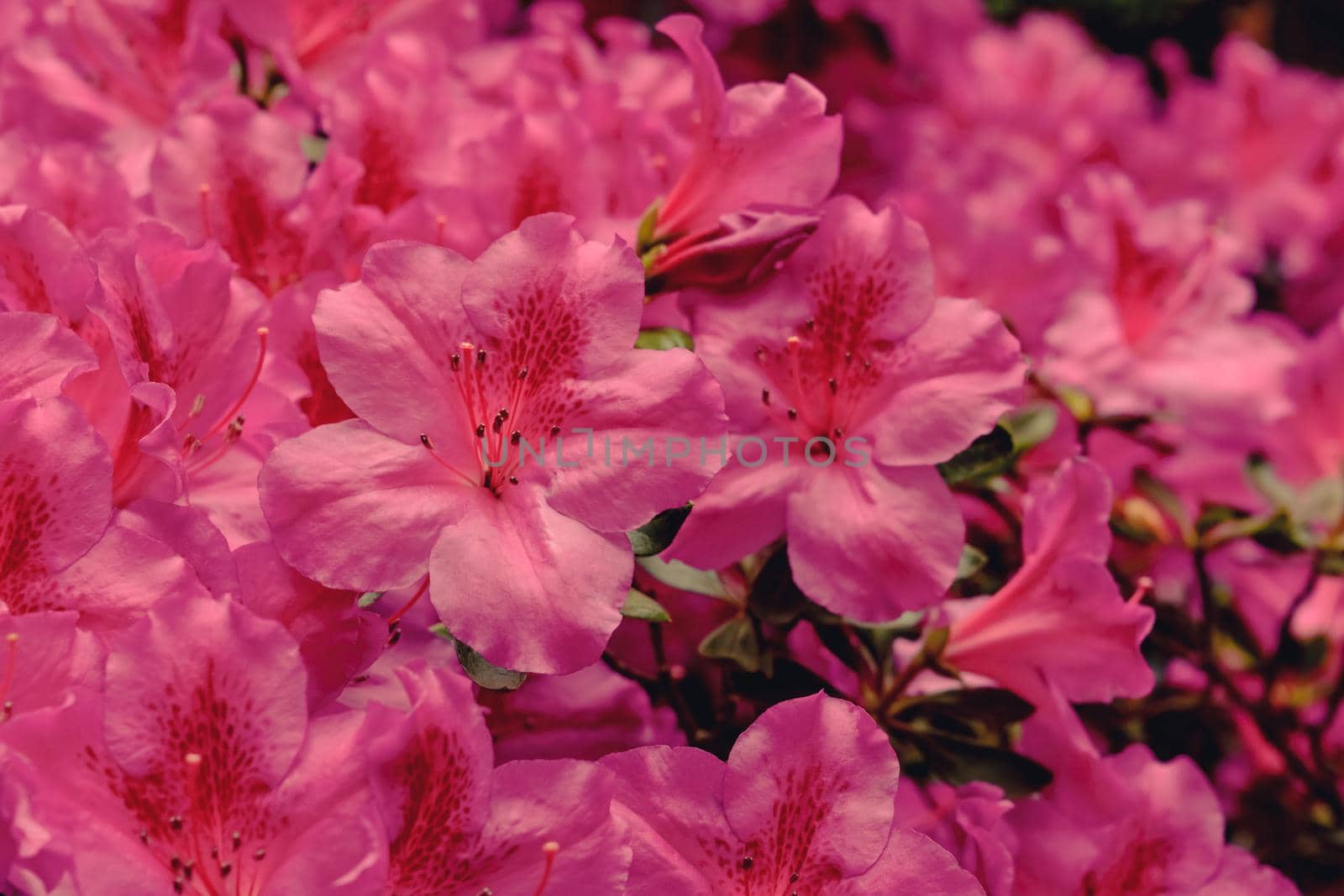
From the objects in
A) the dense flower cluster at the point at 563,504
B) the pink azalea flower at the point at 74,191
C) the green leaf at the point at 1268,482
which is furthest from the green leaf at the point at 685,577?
the green leaf at the point at 1268,482

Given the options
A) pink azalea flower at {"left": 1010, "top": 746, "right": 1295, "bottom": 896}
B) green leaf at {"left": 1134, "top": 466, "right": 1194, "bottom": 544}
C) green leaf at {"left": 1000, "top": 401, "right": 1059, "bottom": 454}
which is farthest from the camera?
green leaf at {"left": 1134, "top": 466, "right": 1194, "bottom": 544}

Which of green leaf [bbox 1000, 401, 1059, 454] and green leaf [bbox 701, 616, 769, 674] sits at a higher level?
green leaf [bbox 1000, 401, 1059, 454]

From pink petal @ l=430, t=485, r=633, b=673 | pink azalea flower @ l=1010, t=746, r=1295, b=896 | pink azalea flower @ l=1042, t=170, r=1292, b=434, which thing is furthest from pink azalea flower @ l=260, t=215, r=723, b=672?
pink azalea flower @ l=1042, t=170, r=1292, b=434

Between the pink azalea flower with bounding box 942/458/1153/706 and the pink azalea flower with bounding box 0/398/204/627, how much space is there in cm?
55

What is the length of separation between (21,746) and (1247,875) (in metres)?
0.77

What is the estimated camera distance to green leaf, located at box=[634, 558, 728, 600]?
901 millimetres

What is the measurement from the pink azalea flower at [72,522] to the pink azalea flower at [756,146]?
0.39 m

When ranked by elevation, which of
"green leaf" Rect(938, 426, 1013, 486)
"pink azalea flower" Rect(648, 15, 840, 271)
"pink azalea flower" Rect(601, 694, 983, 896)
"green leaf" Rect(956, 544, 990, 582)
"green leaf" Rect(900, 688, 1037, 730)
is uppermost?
"pink azalea flower" Rect(648, 15, 840, 271)

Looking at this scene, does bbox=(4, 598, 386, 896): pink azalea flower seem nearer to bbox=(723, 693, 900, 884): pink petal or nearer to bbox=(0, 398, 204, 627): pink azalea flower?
bbox=(0, 398, 204, 627): pink azalea flower

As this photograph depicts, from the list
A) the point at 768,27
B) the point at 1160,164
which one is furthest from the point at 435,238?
the point at 768,27

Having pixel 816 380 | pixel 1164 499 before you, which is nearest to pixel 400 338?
pixel 816 380

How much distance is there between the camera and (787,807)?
70 cm

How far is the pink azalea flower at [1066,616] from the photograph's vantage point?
84 centimetres

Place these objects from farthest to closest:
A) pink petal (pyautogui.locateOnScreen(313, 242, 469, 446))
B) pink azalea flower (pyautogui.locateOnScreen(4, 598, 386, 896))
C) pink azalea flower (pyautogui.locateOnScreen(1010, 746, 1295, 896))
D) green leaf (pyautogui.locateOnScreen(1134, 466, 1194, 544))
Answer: green leaf (pyautogui.locateOnScreen(1134, 466, 1194, 544)) < pink azalea flower (pyautogui.locateOnScreen(1010, 746, 1295, 896)) < pink petal (pyautogui.locateOnScreen(313, 242, 469, 446)) < pink azalea flower (pyautogui.locateOnScreen(4, 598, 386, 896))
